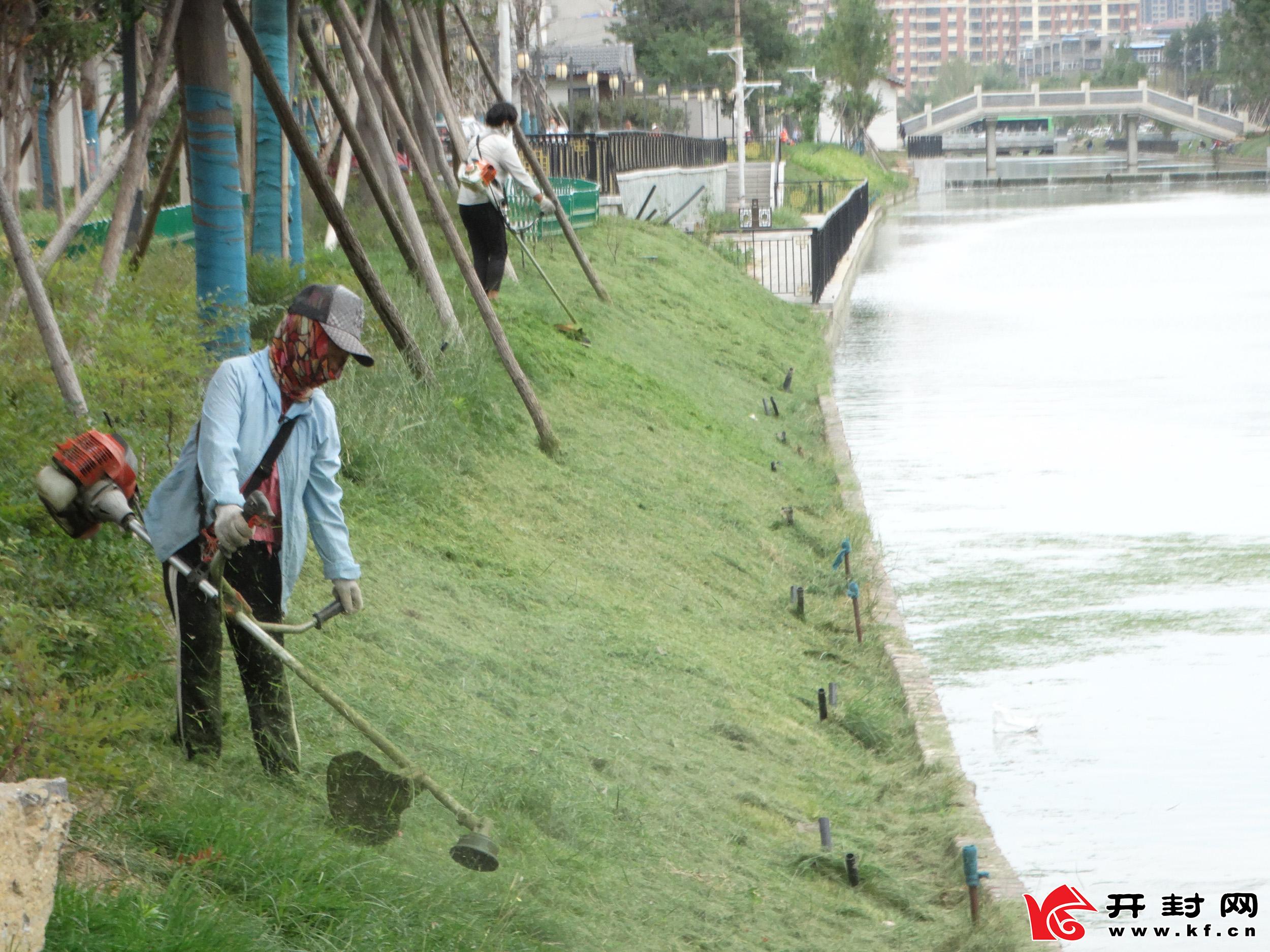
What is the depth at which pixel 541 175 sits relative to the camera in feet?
47.2

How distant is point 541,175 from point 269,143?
3995 mm

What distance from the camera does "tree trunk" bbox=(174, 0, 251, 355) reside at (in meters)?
7.98

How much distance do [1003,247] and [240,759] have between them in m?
35.6

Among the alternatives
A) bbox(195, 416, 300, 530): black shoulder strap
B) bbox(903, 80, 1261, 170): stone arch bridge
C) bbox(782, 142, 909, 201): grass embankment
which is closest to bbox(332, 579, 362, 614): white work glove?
bbox(195, 416, 300, 530): black shoulder strap

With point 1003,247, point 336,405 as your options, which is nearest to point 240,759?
point 336,405

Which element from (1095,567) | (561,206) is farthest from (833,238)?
(1095,567)

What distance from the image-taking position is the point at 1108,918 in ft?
19.4

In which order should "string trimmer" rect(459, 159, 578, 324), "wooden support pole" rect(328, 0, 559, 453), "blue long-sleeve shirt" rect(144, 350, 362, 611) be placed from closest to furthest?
1. "blue long-sleeve shirt" rect(144, 350, 362, 611)
2. "wooden support pole" rect(328, 0, 559, 453)
3. "string trimmer" rect(459, 159, 578, 324)

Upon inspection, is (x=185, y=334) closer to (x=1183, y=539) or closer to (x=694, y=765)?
(x=694, y=765)

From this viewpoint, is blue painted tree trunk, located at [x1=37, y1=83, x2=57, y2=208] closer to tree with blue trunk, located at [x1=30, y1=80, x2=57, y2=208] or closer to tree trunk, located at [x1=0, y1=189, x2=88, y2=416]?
tree with blue trunk, located at [x1=30, y1=80, x2=57, y2=208]

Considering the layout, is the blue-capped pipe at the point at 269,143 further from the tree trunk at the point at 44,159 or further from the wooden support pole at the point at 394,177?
the tree trunk at the point at 44,159

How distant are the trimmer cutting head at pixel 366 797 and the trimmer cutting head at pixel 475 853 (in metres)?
0.27

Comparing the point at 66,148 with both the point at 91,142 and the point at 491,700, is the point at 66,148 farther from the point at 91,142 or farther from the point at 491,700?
the point at 491,700

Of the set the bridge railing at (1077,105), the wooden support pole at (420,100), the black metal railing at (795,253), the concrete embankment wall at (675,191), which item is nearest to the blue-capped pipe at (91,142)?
the concrete embankment wall at (675,191)
